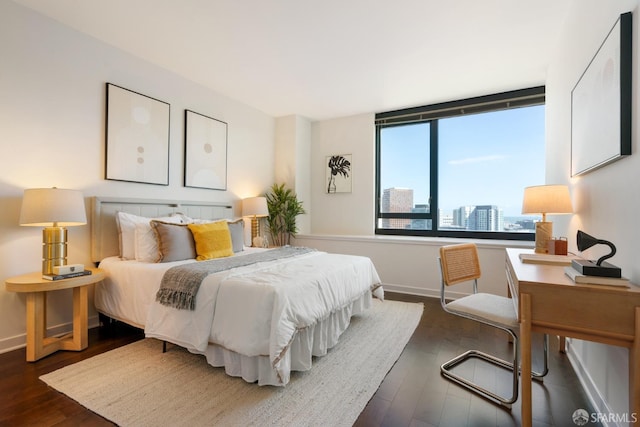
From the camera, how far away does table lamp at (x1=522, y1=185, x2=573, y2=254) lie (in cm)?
206

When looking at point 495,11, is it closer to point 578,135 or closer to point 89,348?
point 578,135

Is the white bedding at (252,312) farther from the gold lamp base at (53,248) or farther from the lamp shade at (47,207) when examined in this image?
the lamp shade at (47,207)

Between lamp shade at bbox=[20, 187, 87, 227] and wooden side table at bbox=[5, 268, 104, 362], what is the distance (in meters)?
0.44

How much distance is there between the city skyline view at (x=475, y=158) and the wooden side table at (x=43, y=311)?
4070mm

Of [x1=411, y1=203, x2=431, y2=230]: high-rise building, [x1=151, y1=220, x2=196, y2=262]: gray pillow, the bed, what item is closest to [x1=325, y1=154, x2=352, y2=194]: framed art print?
[x1=411, y1=203, x2=431, y2=230]: high-rise building

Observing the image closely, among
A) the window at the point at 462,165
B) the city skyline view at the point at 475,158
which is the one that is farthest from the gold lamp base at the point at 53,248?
the city skyline view at the point at 475,158

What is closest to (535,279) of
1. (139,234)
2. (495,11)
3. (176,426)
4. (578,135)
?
(578,135)

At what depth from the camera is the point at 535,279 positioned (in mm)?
1307

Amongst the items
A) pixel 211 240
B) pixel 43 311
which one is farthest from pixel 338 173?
pixel 43 311

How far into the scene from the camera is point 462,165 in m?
4.29

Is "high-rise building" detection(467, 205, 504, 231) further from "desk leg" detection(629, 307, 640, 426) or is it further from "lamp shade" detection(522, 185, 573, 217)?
"desk leg" detection(629, 307, 640, 426)

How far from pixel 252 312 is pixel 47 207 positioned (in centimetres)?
178

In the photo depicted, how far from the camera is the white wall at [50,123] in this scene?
2.29m

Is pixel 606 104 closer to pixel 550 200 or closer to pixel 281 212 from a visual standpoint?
pixel 550 200
